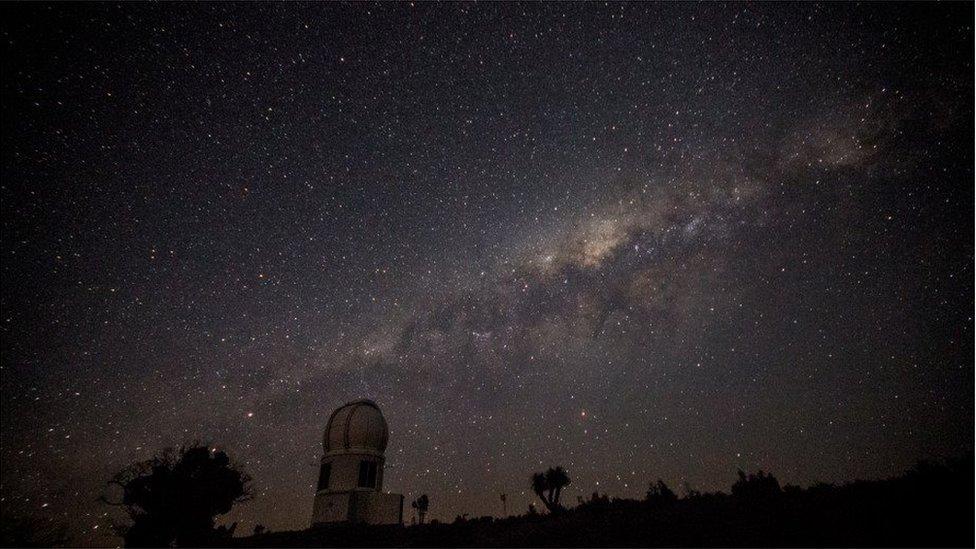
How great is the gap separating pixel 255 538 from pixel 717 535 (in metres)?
17.0

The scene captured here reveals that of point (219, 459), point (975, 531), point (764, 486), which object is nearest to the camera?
point (975, 531)

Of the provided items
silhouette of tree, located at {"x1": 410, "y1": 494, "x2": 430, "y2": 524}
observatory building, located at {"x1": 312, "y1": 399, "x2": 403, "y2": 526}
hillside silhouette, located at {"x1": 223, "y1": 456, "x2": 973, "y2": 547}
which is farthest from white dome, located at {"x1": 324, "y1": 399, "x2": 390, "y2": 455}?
silhouette of tree, located at {"x1": 410, "y1": 494, "x2": 430, "y2": 524}

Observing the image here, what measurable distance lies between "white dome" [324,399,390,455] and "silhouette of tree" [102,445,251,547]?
5880mm

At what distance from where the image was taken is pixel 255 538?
651 inches

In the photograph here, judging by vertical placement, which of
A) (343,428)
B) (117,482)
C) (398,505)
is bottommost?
(398,505)

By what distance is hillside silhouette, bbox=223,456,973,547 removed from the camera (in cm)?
870

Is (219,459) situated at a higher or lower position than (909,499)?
higher

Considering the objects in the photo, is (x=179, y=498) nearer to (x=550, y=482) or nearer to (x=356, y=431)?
(x=356, y=431)

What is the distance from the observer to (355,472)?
755 inches

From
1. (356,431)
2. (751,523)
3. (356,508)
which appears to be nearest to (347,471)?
(356,431)

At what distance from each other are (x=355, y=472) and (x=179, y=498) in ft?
29.5

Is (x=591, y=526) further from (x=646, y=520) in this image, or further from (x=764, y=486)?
(x=764, y=486)

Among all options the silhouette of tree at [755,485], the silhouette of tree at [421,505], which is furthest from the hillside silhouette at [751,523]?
the silhouette of tree at [421,505]

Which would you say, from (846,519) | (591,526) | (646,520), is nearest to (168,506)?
(591,526)
